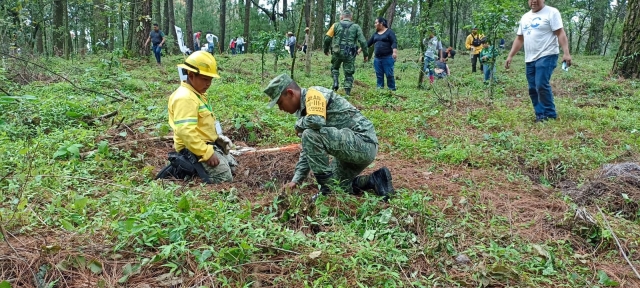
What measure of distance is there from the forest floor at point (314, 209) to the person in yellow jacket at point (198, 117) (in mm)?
268

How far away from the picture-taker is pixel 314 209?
3014mm

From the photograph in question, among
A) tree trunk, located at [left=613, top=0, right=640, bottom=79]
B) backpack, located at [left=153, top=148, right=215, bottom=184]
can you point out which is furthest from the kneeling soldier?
tree trunk, located at [left=613, top=0, right=640, bottom=79]

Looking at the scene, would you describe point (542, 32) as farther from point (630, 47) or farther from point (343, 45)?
point (630, 47)

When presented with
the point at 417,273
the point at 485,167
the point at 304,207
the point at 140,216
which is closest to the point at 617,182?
the point at 485,167

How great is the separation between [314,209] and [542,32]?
4.77 meters

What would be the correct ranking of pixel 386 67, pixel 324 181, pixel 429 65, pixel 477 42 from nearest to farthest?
pixel 324 181, pixel 386 67, pixel 429 65, pixel 477 42

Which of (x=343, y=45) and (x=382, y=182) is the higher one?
(x=343, y=45)

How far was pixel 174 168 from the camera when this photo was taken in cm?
392

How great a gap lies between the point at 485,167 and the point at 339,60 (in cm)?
469

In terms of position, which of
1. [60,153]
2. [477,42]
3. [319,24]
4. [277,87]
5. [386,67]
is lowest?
[60,153]

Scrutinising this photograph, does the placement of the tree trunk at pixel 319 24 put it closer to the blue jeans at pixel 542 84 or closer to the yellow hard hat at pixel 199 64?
the blue jeans at pixel 542 84

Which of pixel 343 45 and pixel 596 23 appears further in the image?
pixel 596 23

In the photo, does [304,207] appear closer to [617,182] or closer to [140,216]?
[140,216]

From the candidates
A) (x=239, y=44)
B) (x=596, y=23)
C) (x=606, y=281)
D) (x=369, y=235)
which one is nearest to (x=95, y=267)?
(x=369, y=235)
